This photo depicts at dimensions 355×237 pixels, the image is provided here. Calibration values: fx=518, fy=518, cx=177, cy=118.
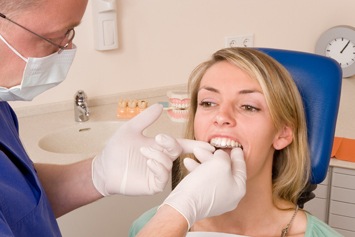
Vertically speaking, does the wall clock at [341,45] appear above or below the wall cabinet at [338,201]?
above

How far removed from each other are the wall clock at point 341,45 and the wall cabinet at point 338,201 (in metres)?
0.90

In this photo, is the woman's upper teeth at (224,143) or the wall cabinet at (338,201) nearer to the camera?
the woman's upper teeth at (224,143)

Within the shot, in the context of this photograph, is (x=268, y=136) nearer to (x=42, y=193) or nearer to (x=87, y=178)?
(x=87, y=178)

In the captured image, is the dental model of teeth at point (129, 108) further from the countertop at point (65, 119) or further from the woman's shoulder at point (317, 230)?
the woman's shoulder at point (317, 230)

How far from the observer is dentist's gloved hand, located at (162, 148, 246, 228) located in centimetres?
116

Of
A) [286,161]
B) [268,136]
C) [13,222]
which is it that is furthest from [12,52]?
[286,161]

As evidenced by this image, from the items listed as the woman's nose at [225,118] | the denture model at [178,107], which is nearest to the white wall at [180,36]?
the denture model at [178,107]

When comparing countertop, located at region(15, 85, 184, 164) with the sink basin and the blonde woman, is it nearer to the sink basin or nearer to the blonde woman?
the sink basin

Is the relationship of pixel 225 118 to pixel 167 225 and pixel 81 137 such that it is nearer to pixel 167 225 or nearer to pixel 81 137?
pixel 167 225

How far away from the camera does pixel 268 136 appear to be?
60.4 inches

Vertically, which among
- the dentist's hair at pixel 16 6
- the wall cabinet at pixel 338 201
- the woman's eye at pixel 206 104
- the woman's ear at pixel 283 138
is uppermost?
the dentist's hair at pixel 16 6

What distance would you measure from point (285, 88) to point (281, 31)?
1.49 meters

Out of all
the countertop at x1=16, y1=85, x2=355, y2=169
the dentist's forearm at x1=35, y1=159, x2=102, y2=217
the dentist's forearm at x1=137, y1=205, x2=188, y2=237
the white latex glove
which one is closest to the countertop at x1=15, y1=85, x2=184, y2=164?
the countertop at x1=16, y1=85, x2=355, y2=169

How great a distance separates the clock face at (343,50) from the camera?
2799 mm
